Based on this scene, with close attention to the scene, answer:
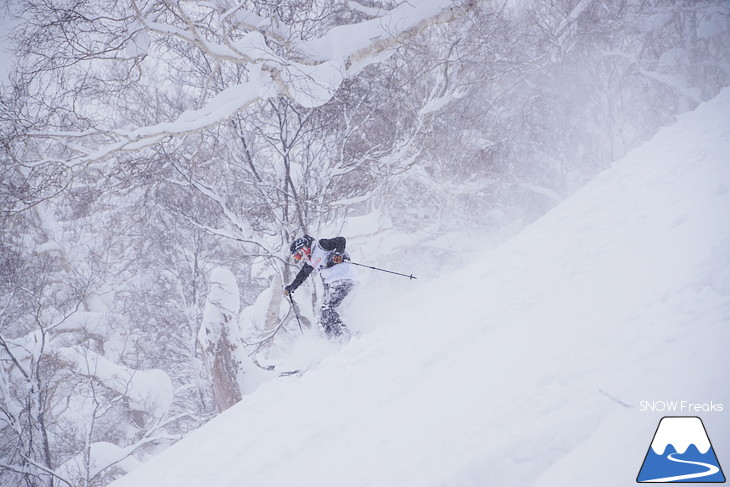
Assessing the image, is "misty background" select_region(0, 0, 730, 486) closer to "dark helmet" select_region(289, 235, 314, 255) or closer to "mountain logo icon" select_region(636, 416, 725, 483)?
"dark helmet" select_region(289, 235, 314, 255)

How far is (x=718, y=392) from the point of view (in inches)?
56.9

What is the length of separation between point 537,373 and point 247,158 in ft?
24.6

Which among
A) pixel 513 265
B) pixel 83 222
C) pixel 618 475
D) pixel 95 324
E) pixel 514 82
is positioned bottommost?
pixel 618 475

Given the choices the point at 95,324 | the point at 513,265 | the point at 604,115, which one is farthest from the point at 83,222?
the point at 604,115

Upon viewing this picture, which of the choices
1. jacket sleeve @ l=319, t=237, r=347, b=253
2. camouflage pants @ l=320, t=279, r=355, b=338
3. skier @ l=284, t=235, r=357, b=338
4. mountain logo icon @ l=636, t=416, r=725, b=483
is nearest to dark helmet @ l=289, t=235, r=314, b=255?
skier @ l=284, t=235, r=357, b=338

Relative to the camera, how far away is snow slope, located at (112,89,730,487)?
1666 millimetres

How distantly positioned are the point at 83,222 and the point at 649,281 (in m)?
15.3

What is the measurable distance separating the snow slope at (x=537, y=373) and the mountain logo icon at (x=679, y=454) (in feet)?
0.13

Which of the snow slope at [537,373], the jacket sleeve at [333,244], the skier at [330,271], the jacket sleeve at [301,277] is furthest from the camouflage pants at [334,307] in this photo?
the snow slope at [537,373]

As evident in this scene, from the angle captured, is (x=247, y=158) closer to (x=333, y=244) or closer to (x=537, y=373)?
(x=333, y=244)

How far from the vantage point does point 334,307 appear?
6.18 m

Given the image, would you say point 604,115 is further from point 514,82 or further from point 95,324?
point 95,324

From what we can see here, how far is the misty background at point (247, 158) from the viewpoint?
5.04m

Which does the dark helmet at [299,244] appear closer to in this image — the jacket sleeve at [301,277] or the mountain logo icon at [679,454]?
the jacket sleeve at [301,277]
